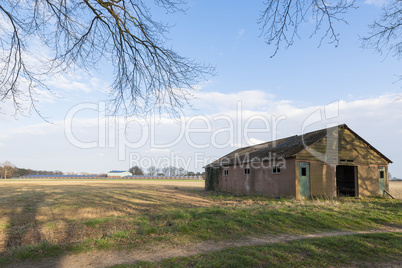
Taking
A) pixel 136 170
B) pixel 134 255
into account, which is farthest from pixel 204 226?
pixel 136 170

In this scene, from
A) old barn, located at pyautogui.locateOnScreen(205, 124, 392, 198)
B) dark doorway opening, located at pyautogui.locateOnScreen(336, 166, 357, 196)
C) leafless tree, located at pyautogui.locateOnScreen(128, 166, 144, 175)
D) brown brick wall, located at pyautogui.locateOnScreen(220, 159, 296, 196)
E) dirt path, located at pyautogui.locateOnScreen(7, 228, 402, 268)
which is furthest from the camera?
leafless tree, located at pyautogui.locateOnScreen(128, 166, 144, 175)

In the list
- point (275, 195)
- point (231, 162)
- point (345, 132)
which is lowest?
point (275, 195)

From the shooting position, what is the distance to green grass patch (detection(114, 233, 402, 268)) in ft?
17.3

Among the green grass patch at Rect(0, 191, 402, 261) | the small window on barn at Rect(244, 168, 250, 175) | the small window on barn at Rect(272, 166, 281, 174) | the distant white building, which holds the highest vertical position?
the small window on barn at Rect(272, 166, 281, 174)

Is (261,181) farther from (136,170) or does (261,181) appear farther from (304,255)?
(136,170)

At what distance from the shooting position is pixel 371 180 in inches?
877

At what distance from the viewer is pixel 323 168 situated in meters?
20.5

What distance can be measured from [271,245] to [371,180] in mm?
20722

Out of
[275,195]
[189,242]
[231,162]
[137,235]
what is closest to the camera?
[189,242]

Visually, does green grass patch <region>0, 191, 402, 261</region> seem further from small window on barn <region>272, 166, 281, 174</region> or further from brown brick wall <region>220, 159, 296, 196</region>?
small window on barn <region>272, 166, 281, 174</region>

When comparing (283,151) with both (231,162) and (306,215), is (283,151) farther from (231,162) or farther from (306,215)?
(306,215)

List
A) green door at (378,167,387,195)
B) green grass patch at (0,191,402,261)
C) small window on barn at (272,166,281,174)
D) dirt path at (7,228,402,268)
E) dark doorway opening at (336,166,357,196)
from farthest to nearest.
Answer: dark doorway opening at (336,166,357,196), green door at (378,167,387,195), small window on barn at (272,166,281,174), green grass patch at (0,191,402,261), dirt path at (7,228,402,268)

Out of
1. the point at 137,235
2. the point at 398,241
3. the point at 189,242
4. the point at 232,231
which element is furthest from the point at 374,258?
the point at 137,235

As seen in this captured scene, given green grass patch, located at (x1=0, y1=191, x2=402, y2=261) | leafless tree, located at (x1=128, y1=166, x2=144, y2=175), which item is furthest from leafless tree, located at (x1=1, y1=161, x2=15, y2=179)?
green grass patch, located at (x1=0, y1=191, x2=402, y2=261)
